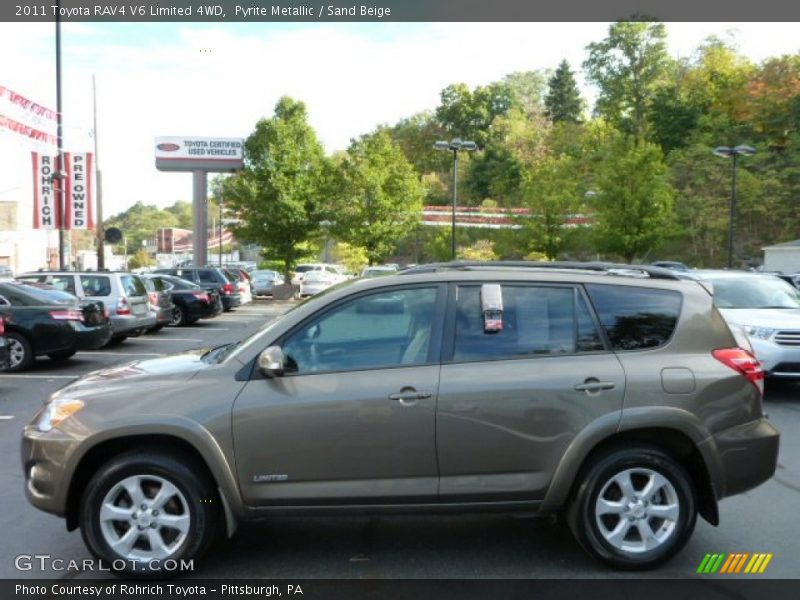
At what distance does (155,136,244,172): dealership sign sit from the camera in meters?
37.1

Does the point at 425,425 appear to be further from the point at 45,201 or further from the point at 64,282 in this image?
the point at 45,201

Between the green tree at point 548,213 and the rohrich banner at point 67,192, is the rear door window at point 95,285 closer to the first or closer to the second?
the rohrich banner at point 67,192

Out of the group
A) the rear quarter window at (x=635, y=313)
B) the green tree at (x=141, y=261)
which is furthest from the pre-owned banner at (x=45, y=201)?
the green tree at (x=141, y=261)

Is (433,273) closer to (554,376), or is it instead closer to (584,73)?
(554,376)

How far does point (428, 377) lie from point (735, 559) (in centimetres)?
221

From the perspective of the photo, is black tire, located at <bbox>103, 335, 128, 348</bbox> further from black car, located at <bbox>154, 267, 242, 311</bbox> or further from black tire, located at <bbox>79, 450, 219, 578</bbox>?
black tire, located at <bbox>79, 450, 219, 578</bbox>

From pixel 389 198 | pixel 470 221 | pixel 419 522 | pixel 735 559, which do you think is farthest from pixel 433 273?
pixel 470 221

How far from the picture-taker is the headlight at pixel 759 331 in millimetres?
9328

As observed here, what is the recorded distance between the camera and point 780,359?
921 cm

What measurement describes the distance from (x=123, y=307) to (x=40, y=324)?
10.6 feet

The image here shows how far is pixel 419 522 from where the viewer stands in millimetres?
5039

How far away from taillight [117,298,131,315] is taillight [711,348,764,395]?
12802mm

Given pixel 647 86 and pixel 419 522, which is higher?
pixel 647 86

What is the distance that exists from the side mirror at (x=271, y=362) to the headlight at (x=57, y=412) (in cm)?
105
